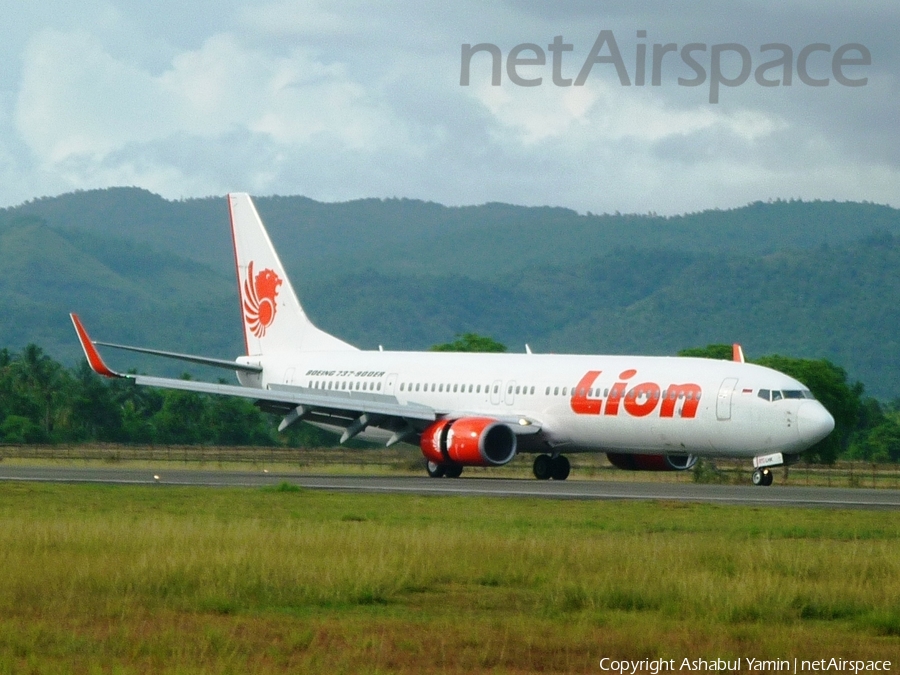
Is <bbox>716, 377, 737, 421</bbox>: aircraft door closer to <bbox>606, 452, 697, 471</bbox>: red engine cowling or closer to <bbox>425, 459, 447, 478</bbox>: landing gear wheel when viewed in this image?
<bbox>606, 452, 697, 471</bbox>: red engine cowling

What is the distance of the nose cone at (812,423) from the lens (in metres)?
39.3

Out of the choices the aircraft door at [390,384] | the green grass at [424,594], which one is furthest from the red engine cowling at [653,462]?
the green grass at [424,594]

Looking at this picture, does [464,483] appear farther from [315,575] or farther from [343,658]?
[343,658]

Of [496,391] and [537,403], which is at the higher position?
[496,391]

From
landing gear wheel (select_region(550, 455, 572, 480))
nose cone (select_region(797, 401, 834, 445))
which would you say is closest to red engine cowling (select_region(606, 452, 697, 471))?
landing gear wheel (select_region(550, 455, 572, 480))

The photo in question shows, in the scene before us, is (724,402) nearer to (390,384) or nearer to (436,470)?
(436,470)

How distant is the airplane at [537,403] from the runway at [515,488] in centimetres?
111

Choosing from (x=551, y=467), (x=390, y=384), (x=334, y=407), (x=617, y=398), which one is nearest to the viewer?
(x=617, y=398)

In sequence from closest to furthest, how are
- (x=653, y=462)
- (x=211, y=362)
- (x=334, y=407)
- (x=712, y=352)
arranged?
(x=653, y=462)
(x=334, y=407)
(x=211, y=362)
(x=712, y=352)

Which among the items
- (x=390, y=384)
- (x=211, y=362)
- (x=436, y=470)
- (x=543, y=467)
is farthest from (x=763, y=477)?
(x=211, y=362)

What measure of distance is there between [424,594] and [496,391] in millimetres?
29023

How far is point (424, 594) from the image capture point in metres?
17.2

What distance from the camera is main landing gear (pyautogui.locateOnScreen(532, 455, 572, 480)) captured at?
45875 millimetres

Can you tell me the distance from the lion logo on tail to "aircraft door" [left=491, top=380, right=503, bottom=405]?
12.1m
